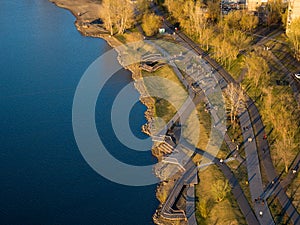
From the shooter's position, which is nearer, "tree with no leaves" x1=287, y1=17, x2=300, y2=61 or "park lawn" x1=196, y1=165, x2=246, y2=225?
"park lawn" x1=196, y1=165, x2=246, y2=225

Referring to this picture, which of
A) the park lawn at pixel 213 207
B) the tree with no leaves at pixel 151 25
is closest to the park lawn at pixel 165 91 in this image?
the park lawn at pixel 213 207

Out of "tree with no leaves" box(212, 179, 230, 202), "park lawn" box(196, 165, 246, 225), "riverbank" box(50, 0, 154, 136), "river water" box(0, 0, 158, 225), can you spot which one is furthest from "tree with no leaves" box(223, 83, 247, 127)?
"tree with no leaves" box(212, 179, 230, 202)

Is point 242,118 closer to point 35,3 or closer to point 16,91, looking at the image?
point 16,91

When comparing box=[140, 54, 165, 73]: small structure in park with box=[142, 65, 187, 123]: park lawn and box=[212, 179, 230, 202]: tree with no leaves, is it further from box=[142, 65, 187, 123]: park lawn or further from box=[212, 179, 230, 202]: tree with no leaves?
box=[212, 179, 230, 202]: tree with no leaves

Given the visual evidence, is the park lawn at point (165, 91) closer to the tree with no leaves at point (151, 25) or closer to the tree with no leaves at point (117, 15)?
the tree with no leaves at point (151, 25)

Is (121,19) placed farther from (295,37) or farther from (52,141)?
(52,141)

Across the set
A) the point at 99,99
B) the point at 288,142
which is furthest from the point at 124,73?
the point at 288,142
